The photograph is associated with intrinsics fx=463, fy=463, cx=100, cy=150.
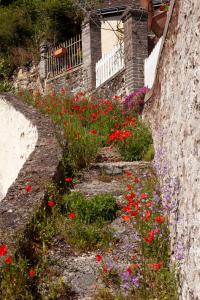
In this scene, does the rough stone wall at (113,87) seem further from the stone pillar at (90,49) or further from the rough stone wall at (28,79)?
the rough stone wall at (28,79)

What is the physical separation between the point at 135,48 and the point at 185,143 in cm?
796

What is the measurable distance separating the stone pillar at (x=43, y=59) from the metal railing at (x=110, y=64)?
3672mm

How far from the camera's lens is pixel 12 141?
780 cm

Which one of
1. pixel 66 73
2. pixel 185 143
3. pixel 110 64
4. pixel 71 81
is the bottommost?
pixel 71 81

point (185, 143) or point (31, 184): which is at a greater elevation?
point (185, 143)

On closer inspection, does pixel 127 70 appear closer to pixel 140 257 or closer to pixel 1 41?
pixel 140 257

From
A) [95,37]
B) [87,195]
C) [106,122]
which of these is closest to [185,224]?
[87,195]

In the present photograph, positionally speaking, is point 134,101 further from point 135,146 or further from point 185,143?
point 185,143

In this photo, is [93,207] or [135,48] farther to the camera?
[135,48]

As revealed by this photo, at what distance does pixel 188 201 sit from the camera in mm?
2922

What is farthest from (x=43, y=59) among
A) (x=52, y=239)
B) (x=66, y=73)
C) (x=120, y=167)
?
(x=52, y=239)

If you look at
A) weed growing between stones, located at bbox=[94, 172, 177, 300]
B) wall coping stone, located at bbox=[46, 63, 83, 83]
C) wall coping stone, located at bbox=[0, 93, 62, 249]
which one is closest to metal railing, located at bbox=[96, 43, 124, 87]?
wall coping stone, located at bbox=[46, 63, 83, 83]

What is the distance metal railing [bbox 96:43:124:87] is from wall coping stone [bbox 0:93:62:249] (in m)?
5.54

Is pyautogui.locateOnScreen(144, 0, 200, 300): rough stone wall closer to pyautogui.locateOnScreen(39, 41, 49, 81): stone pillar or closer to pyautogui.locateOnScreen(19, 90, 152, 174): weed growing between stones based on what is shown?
pyautogui.locateOnScreen(19, 90, 152, 174): weed growing between stones
